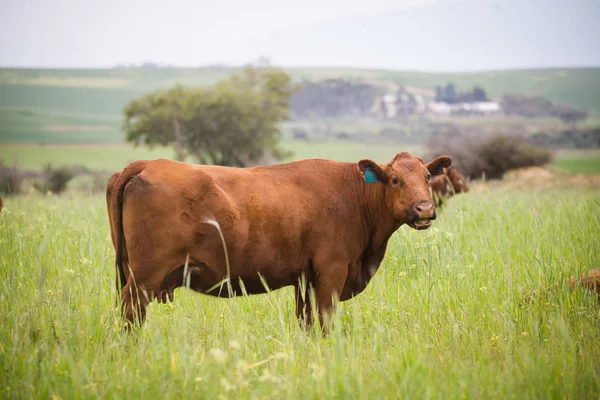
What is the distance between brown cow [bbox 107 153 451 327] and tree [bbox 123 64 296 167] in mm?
44859

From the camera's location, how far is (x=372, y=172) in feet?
21.5

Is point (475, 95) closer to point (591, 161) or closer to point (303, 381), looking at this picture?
point (591, 161)

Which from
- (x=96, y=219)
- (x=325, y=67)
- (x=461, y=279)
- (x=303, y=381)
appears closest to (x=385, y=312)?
A: (x=461, y=279)

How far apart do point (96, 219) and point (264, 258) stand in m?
6.63

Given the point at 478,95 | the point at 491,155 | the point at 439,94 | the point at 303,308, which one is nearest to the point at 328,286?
the point at 303,308

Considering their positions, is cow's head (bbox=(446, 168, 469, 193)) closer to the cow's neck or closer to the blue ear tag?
the cow's neck

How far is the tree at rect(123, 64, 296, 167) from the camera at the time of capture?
51.9 m

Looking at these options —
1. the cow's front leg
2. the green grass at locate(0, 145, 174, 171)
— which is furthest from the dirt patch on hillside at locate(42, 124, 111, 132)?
the cow's front leg

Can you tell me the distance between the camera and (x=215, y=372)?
4.23m

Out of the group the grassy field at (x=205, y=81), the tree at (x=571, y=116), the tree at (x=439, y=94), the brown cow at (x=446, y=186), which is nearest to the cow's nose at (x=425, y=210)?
the brown cow at (x=446, y=186)

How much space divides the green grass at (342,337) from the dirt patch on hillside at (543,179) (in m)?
24.5

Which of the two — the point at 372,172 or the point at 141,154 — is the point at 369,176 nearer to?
A: the point at 372,172

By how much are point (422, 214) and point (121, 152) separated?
7661cm

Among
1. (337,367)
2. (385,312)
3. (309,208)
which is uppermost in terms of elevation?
(309,208)
